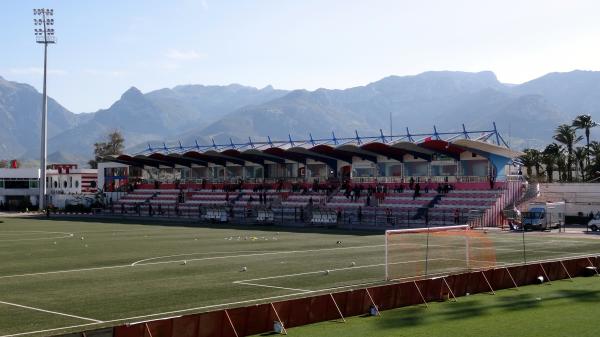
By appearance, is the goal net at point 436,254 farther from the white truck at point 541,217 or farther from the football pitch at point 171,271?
the white truck at point 541,217

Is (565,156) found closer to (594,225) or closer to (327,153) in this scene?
(327,153)

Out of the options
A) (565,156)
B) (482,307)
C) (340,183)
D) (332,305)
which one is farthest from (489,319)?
(565,156)

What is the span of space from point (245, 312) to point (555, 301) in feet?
33.0

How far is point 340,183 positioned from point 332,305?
66699 mm

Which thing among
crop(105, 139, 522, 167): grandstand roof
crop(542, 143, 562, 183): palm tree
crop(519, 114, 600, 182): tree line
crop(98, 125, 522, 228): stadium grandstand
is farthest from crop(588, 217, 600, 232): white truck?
crop(542, 143, 562, 183): palm tree

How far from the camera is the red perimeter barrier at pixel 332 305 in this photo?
47.2 ft

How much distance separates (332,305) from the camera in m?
17.9

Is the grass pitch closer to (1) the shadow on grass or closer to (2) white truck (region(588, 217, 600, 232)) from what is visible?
(1) the shadow on grass

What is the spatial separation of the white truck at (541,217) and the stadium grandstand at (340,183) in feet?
14.5

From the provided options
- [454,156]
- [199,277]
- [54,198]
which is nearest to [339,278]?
[199,277]

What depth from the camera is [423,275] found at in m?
26.6

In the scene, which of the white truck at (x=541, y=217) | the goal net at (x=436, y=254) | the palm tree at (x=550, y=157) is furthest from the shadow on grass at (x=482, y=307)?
the palm tree at (x=550, y=157)

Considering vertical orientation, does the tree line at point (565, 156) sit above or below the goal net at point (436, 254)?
above

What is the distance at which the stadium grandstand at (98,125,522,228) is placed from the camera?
224 feet
